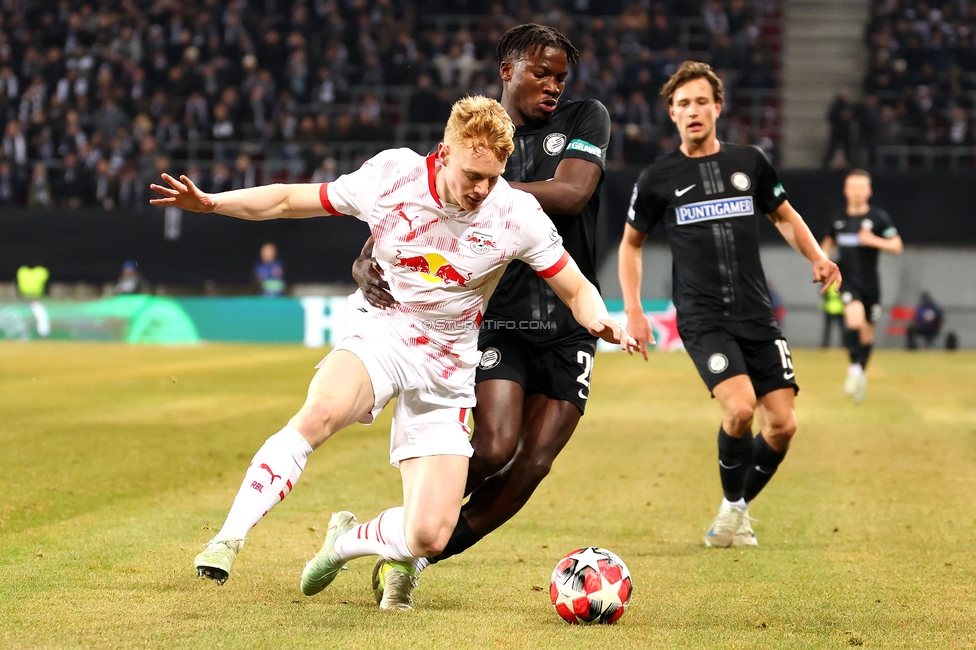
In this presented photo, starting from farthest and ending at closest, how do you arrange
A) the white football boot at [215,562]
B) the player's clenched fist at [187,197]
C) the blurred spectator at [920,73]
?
1. the blurred spectator at [920,73]
2. the player's clenched fist at [187,197]
3. the white football boot at [215,562]

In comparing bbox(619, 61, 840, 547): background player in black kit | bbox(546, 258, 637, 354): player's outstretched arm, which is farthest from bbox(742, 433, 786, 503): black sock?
bbox(546, 258, 637, 354): player's outstretched arm

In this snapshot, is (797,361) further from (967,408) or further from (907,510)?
(907,510)

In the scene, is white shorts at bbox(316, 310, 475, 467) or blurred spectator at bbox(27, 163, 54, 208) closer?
white shorts at bbox(316, 310, 475, 467)

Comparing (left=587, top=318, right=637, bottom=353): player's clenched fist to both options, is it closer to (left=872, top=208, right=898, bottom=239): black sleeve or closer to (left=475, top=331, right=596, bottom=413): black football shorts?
(left=475, top=331, right=596, bottom=413): black football shorts

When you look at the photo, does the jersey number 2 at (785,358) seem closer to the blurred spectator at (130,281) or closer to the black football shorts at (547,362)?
the black football shorts at (547,362)

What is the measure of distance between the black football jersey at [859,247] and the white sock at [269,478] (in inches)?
462

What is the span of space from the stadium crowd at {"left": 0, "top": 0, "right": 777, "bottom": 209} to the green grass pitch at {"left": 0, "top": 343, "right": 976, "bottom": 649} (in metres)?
12.9

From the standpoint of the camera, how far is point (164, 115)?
90.6 feet

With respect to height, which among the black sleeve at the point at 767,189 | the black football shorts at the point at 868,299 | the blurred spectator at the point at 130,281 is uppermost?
the black sleeve at the point at 767,189

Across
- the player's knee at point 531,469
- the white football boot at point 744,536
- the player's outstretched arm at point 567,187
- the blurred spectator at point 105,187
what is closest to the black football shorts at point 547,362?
the player's knee at point 531,469

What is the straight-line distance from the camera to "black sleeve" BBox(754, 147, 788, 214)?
6.93 meters

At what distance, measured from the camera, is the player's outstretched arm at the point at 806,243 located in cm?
656

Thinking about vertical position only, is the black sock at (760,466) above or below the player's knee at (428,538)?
below

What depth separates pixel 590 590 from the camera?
15.6ft
